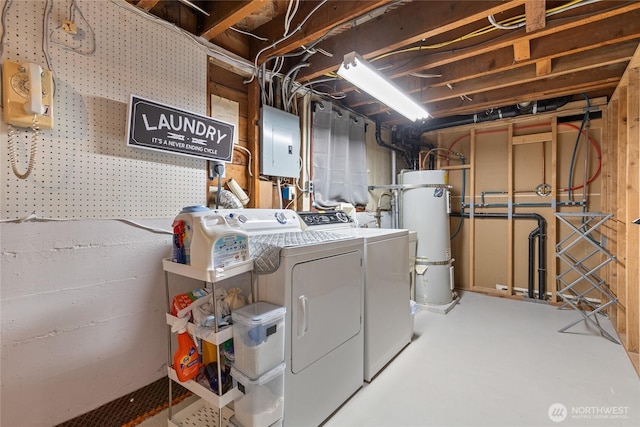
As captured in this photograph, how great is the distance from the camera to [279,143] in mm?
2406

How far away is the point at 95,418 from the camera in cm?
146

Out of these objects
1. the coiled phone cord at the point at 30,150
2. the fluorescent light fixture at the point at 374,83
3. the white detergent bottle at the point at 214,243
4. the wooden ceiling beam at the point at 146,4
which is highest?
the wooden ceiling beam at the point at 146,4

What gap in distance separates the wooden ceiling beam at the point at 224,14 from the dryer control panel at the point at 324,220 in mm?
1354

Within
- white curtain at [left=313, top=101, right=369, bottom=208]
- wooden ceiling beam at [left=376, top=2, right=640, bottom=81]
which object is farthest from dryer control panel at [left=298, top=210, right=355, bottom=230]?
wooden ceiling beam at [left=376, top=2, right=640, bottom=81]

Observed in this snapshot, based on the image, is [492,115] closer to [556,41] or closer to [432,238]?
[556,41]

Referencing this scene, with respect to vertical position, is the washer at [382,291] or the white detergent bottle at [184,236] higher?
the white detergent bottle at [184,236]

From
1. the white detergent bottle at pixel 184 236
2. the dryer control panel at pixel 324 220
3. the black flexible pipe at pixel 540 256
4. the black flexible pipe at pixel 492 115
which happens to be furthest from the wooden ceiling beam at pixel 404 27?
the black flexible pipe at pixel 540 256

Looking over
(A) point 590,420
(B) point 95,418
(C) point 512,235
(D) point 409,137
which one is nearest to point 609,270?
(C) point 512,235

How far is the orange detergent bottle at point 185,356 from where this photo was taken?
139 centimetres

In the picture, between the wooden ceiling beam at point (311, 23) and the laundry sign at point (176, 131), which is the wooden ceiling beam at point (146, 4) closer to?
the laundry sign at point (176, 131)

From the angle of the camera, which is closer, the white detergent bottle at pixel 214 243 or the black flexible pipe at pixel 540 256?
the white detergent bottle at pixel 214 243

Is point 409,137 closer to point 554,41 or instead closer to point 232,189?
point 554,41

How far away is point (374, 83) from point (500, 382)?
2.32 metres

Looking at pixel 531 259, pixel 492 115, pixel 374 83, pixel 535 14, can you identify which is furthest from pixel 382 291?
pixel 492 115
